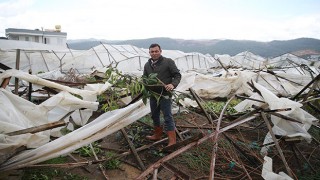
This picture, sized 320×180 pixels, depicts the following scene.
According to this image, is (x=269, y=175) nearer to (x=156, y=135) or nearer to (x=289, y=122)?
(x=289, y=122)

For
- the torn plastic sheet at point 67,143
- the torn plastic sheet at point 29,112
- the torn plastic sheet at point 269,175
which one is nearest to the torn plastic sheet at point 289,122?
the torn plastic sheet at point 269,175

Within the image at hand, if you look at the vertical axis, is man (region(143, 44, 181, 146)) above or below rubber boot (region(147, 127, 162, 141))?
above

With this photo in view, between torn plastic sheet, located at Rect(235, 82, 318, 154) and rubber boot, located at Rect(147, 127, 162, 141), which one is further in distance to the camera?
rubber boot, located at Rect(147, 127, 162, 141)

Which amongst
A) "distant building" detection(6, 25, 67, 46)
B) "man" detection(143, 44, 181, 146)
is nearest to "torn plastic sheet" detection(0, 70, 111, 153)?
"man" detection(143, 44, 181, 146)

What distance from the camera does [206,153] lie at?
12.1 ft

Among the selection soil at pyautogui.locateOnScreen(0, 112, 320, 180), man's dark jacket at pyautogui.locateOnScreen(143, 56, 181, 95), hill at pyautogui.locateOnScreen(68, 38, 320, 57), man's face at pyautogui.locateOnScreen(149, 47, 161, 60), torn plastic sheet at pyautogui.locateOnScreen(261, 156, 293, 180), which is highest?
hill at pyautogui.locateOnScreen(68, 38, 320, 57)

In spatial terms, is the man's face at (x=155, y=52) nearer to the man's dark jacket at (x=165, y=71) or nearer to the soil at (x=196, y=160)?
the man's dark jacket at (x=165, y=71)

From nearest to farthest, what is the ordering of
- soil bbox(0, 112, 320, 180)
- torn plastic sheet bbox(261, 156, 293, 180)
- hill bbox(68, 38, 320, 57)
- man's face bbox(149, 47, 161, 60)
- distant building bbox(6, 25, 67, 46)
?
torn plastic sheet bbox(261, 156, 293, 180), soil bbox(0, 112, 320, 180), man's face bbox(149, 47, 161, 60), distant building bbox(6, 25, 67, 46), hill bbox(68, 38, 320, 57)

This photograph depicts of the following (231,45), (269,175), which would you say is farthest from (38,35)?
(231,45)

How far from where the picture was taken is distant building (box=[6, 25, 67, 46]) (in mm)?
31844

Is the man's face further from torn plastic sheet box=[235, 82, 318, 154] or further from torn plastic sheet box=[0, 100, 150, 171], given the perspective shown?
torn plastic sheet box=[235, 82, 318, 154]

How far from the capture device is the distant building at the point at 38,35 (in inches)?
1254

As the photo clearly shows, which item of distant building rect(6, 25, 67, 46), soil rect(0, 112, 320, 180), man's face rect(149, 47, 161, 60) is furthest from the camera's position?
distant building rect(6, 25, 67, 46)

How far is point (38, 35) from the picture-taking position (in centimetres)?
3297
